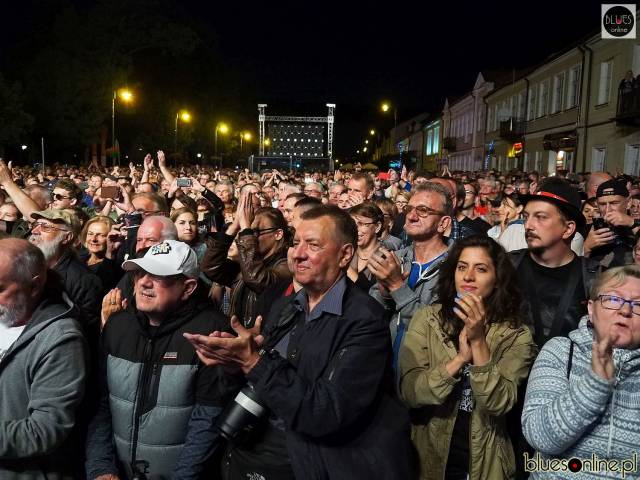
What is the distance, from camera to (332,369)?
2.58 meters

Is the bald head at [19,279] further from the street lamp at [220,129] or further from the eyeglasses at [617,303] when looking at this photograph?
the street lamp at [220,129]

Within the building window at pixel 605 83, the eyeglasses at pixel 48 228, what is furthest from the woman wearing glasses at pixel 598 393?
the building window at pixel 605 83

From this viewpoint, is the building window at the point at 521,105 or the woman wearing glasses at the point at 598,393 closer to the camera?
the woman wearing glasses at the point at 598,393

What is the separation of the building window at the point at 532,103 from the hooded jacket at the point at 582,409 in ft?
120

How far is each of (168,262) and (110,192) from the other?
620 cm

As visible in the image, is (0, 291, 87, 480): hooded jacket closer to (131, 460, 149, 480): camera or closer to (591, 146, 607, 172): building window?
(131, 460, 149, 480): camera

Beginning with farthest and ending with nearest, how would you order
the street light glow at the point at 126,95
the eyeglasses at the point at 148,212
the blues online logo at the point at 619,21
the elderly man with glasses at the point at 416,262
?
1. the street light glow at the point at 126,95
2. the blues online logo at the point at 619,21
3. the eyeglasses at the point at 148,212
4. the elderly man with glasses at the point at 416,262

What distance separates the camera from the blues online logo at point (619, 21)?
22422 millimetres

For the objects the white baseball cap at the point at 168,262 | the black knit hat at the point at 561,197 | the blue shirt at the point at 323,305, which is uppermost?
the black knit hat at the point at 561,197

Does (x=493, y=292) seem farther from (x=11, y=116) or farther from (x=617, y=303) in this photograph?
(x=11, y=116)

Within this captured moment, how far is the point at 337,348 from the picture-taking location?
2.64m

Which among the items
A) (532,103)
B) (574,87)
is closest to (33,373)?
(574,87)

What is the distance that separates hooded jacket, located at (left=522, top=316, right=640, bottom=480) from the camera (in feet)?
8.09

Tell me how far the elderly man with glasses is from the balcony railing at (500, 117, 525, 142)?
3589 centimetres
